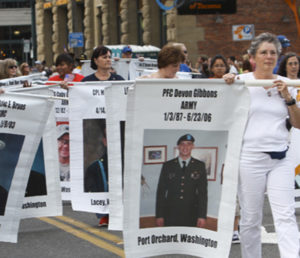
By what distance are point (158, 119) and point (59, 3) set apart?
4692 centimetres

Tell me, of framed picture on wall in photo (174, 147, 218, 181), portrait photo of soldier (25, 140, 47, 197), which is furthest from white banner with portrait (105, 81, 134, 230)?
framed picture on wall in photo (174, 147, 218, 181)

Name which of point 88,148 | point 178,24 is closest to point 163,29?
point 178,24

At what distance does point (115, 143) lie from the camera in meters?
7.55

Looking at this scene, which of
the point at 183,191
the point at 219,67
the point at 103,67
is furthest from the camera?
the point at 103,67

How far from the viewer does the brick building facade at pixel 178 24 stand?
3003 cm

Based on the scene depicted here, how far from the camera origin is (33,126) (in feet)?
22.0

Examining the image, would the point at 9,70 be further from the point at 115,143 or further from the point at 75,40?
the point at 75,40

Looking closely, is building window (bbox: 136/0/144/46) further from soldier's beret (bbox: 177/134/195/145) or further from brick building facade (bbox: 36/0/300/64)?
soldier's beret (bbox: 177/134/195/145)

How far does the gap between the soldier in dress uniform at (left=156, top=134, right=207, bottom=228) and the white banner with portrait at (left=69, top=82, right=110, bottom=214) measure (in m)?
2.58

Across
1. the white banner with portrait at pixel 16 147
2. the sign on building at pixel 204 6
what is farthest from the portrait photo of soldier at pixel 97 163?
the sign on building at pixel 204 6

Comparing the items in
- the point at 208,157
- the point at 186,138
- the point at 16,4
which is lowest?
the point at 208,157

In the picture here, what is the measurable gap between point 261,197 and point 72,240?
9.26ft

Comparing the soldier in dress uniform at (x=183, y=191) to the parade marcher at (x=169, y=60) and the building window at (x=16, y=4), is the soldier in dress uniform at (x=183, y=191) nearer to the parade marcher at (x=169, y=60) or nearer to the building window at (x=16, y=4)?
the parade marcher at (x=169, y=60)

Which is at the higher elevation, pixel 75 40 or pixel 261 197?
pixel 75 40
